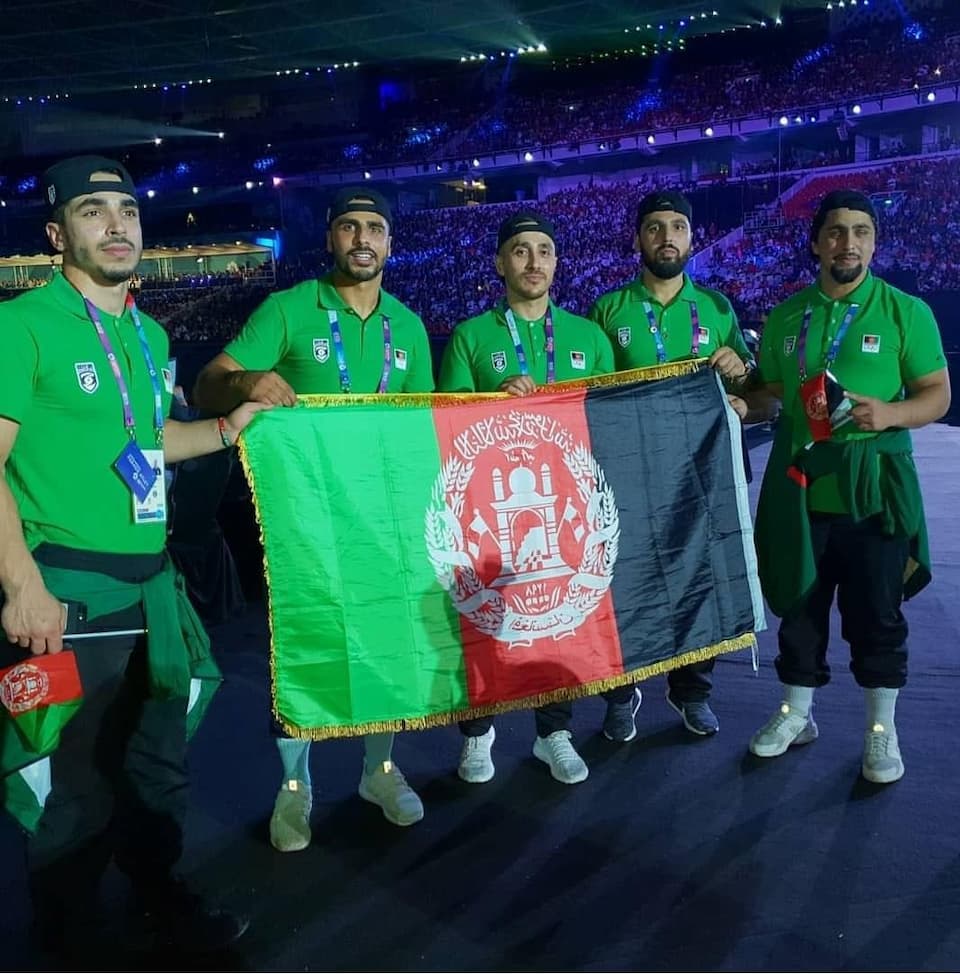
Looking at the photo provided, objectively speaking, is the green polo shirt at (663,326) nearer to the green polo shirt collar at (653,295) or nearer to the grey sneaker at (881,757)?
the green polo shirt collar at (653,295)

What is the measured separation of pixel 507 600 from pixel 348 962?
1045 mm

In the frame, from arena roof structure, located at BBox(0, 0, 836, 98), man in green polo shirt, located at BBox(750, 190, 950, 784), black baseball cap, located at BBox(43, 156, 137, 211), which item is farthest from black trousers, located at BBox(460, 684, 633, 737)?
arena roof structure, located at BBox(0, 0, 836, 98)

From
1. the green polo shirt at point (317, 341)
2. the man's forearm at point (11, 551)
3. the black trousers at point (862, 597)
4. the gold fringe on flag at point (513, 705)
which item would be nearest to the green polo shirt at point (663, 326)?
the black trousers at point (862, 597)

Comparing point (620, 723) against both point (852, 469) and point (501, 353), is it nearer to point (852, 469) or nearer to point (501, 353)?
point (852, 469)

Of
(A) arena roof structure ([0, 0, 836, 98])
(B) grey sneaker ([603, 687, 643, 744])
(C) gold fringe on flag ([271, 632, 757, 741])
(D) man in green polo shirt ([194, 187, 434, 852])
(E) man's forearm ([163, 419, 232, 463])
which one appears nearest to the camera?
(E) man's forearm ([163, 419, 232, 463])

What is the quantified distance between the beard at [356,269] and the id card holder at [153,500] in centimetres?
89

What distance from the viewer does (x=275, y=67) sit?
79.1ft

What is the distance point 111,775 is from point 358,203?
1716mm

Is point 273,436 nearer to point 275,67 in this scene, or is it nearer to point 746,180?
point 746,180

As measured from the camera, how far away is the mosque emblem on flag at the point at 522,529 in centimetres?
256

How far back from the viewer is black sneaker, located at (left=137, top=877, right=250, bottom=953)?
202cm

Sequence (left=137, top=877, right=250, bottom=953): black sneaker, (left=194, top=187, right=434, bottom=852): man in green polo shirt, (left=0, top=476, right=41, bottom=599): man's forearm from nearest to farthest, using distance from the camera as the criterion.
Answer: (left=0, top=476, right=41, bottom=599): man's forearm, (left=137, top=877, right=250, bottom=953): black sneaker, (left=194, top=187, right=434, bottom=852): man in green polo shirt

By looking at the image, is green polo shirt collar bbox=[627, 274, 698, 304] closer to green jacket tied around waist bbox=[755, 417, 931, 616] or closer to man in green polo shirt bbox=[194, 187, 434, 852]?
green jacket tied around waist bbox=[755, 417, 931, 616]

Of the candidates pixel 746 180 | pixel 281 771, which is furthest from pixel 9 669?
pixel 746 180
